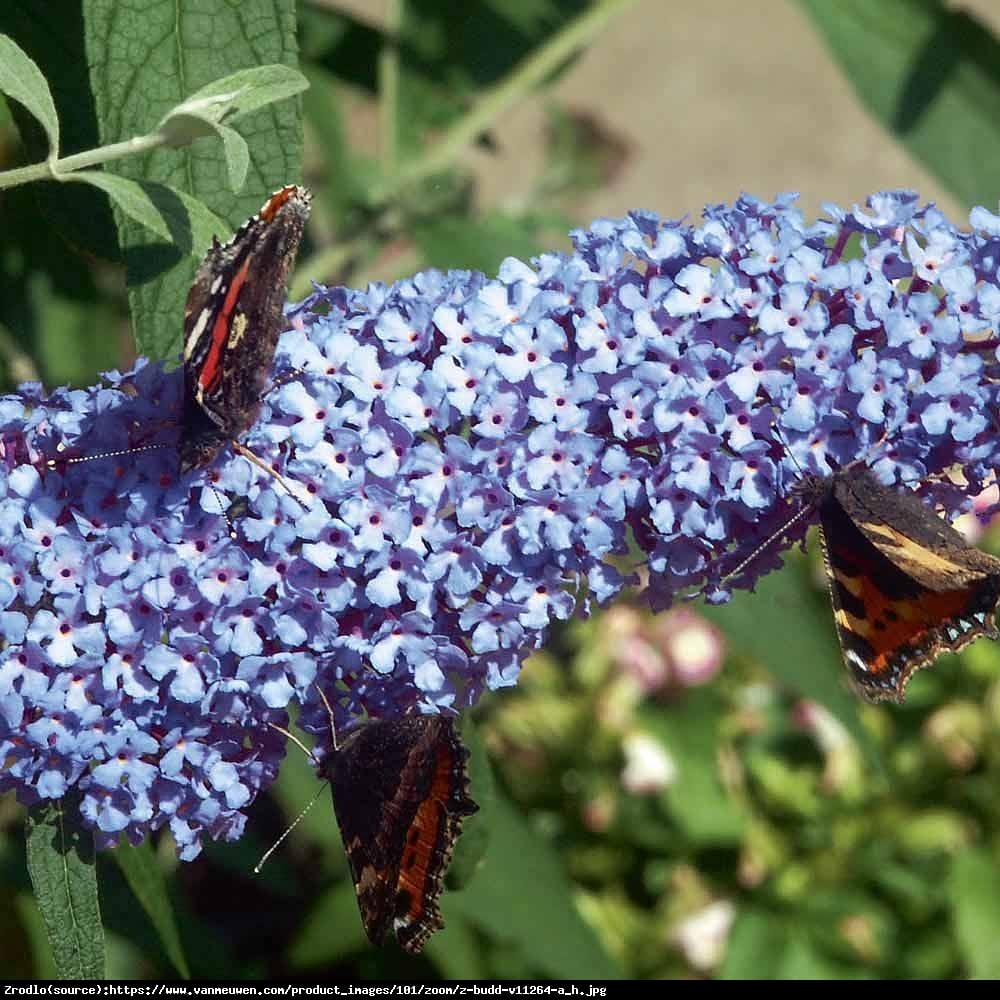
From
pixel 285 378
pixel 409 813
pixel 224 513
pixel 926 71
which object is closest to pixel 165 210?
pixel 285 378

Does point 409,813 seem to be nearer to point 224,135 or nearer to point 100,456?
point 100,456

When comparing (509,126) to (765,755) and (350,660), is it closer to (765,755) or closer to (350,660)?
(765,755)

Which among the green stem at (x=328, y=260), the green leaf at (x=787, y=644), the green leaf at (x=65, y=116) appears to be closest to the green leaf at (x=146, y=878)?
the green leaf at (x=65, y=116)

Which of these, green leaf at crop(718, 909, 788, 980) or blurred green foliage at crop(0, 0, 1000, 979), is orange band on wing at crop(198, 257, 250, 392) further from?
green leaf at crop(718, 909, 788, 980)

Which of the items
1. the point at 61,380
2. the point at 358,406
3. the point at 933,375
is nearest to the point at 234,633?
the point at 358,406

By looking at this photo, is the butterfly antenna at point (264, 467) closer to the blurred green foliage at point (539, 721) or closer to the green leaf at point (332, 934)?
the blurred green foliage at point (539, 721)

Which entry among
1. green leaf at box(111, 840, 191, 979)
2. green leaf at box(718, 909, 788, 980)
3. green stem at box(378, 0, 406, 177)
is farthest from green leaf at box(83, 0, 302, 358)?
green leaf at box(718, 909, 788, 980)
